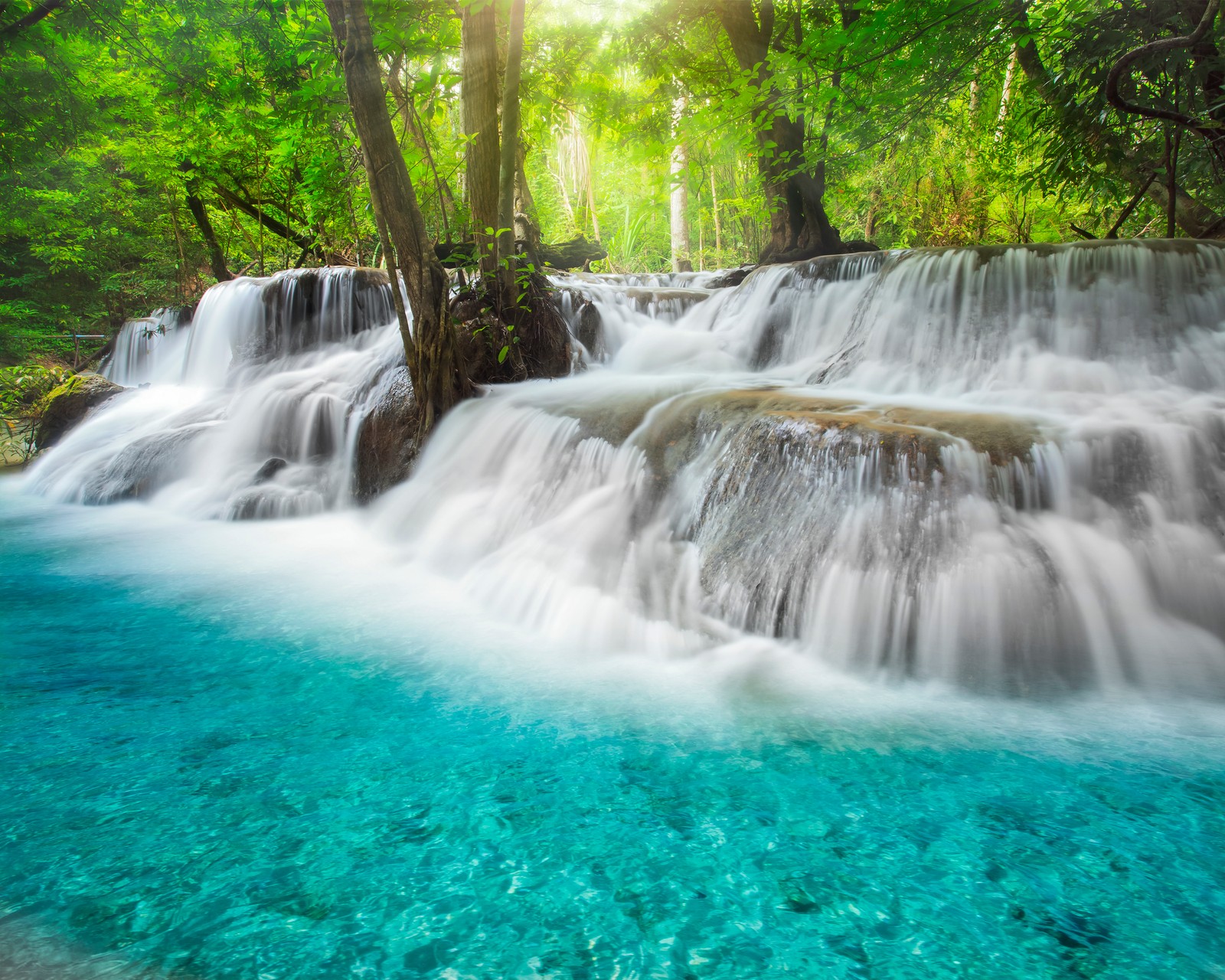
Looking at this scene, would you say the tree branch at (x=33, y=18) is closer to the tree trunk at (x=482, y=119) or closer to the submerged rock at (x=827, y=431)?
the tree trunk at (x=482, y=119)

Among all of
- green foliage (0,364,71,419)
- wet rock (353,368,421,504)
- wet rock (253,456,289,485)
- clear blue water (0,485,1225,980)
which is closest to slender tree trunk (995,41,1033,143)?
wet rock (353,368,421,504)

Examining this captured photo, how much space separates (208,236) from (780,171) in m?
10.8

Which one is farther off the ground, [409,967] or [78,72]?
[78,72]

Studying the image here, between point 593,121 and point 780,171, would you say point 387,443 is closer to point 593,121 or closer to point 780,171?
point 593,121

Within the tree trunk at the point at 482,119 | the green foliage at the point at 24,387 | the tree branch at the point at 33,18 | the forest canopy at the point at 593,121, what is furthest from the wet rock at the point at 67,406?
the tree trunk at the point at 482,119

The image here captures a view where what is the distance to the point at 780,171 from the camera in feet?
31.8

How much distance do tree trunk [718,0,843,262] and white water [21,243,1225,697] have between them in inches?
105

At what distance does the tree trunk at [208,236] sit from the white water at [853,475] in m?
6.66

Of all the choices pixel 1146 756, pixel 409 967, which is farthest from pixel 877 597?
pixel 409 967

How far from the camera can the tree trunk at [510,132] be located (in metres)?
5.57

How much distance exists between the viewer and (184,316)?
10602 millimetres

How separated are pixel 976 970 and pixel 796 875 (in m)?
0.39

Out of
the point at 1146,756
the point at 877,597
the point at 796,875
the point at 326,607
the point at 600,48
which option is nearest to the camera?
the point at 796,875

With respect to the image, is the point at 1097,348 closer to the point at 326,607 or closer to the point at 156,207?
the point at 326,607
